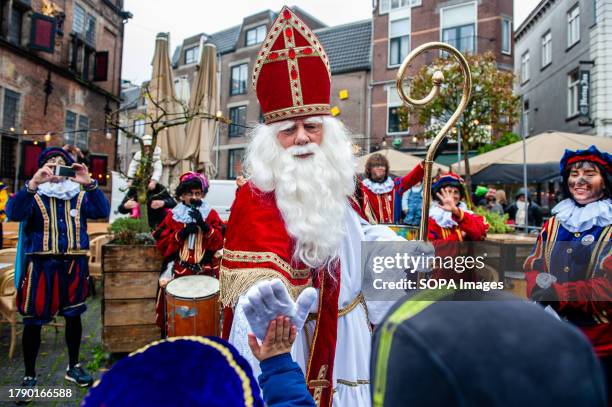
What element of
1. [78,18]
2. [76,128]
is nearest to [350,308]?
[76,128]

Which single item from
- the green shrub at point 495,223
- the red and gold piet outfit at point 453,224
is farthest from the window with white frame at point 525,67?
the red and gold piet outfit at point 453,224

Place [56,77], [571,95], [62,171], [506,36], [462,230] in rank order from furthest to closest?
[506,36]
[571,95]
[56,77]
[462,230]
[62,171]

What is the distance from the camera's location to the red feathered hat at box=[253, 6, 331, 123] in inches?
83.8

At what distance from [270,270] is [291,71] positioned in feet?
3.29

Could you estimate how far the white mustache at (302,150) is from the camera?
213cm

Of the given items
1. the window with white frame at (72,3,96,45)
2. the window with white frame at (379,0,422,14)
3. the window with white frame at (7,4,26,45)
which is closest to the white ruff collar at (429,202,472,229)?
the window with white frame at (7,4,26,45)

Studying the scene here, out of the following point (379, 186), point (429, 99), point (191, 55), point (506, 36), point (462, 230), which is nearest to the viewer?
point (429, 99)

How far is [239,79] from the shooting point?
101ft

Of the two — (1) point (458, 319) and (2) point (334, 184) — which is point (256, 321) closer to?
(1) point (458, 319)

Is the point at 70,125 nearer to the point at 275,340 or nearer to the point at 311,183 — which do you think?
the point at 311,183

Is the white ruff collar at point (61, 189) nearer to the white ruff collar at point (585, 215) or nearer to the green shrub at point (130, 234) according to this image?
the green shrub at point (130, 234)

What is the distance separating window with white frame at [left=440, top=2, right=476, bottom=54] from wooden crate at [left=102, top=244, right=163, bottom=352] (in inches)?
792

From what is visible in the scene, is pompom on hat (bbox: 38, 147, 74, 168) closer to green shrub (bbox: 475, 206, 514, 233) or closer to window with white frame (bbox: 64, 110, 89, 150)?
green shrub (bbox: 475, 206, 514, 233)

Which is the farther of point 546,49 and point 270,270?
point 546,49
